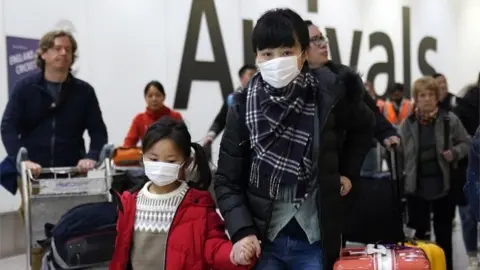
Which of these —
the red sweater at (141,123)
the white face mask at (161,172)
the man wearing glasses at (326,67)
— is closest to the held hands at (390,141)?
the man wearing glasses at (326,67)

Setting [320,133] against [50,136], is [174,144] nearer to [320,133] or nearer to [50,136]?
[320,133]

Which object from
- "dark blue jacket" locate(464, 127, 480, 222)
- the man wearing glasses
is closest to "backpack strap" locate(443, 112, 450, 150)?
the man wearing glasses

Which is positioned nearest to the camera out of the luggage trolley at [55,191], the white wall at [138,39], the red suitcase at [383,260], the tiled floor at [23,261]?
the red suitcase at [383,260]

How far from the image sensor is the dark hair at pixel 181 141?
2.37 metres

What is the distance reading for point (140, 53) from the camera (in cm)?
718

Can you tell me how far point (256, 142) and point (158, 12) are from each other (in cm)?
572

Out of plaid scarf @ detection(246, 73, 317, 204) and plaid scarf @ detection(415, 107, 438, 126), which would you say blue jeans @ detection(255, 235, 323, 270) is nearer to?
plaid scarf @ detection(246, 73, 317, 204)

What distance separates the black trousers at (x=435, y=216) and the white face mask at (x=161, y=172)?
2573mm

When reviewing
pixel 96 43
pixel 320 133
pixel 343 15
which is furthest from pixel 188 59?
pixel 320 133

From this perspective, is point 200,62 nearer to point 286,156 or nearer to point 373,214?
point 373,214

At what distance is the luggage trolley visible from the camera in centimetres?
328

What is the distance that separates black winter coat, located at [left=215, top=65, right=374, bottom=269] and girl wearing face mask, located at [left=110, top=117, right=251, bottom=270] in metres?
0.24

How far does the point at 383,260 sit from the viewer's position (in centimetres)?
210

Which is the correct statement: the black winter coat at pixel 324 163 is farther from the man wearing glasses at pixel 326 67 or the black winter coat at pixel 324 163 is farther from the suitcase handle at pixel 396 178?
the suitcase handle at pixel 396 178
